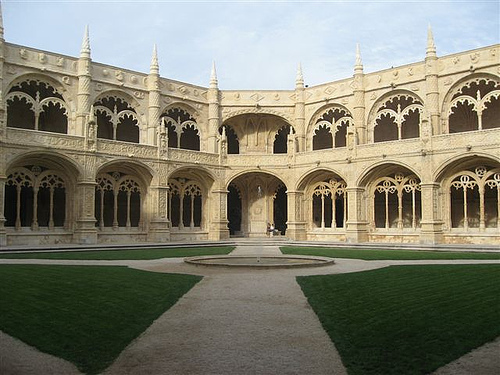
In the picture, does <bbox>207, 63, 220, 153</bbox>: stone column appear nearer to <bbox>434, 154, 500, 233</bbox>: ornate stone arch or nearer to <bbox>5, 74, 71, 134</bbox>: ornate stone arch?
<bbox>5, 74, 71, 134</bbox>: ornate stone arch

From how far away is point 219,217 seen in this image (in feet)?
115

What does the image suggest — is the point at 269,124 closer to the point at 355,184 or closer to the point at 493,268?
the point at 355,184

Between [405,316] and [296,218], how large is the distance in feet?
87.2

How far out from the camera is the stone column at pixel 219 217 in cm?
3481

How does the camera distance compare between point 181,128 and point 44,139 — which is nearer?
point 44,139

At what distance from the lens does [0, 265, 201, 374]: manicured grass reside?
7.00 metres

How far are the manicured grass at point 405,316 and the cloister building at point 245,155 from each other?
57.7 ft

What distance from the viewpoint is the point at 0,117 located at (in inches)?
1037

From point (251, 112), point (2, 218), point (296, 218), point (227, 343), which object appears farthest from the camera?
point (251, 112)

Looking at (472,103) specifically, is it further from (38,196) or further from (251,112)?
(38,196)

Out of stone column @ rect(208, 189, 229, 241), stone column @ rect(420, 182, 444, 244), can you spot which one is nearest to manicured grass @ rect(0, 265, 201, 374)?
stone column @ rect(420, 182, 444, 244)

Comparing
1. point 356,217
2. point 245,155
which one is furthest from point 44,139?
point 356,217

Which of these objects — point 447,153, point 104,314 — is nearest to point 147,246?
point 447,153

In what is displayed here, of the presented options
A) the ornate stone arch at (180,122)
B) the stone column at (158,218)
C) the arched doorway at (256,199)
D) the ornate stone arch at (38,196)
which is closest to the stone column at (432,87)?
the arched doorway at (256,199)
